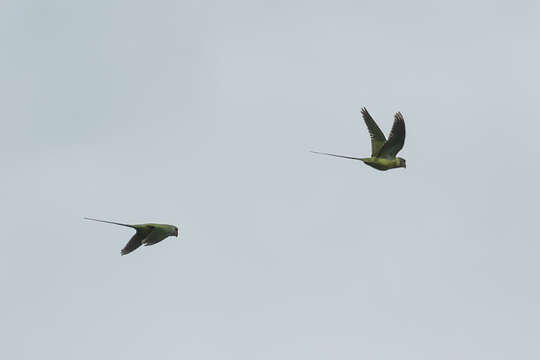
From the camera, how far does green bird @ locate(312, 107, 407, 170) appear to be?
63500mm

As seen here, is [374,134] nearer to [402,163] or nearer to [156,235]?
[402,163]

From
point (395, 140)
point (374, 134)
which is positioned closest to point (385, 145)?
point (395, 140)

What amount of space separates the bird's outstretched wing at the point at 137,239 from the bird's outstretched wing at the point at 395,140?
1683 cm

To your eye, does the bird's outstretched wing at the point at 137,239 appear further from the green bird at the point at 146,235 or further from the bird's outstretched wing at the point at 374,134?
the bird's outstretched wing at the point at 374,134

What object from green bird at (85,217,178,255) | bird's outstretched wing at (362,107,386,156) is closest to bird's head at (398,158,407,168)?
bird's outstretched wing at (362,107,386,156)

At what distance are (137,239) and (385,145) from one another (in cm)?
1771

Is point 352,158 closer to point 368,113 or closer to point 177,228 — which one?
point 368,113

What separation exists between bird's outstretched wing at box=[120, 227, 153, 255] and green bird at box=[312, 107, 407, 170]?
47.0 feet

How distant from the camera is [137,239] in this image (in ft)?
194

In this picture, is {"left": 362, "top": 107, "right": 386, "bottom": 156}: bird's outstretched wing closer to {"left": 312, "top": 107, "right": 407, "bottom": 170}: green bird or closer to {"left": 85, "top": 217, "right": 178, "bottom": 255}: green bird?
{"left": 312, "top": 107, "right": 407, "bottom": 170}: green bird

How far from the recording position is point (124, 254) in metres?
58.4

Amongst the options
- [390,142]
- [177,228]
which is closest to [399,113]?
[390,142]

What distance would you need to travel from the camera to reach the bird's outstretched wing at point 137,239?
59.0m

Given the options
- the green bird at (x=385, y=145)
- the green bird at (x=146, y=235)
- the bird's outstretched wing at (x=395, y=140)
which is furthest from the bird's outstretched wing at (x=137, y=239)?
the bird's outstretched wing at (x=395, y=140)
